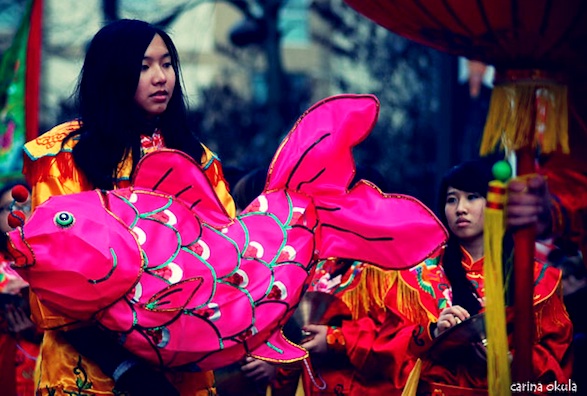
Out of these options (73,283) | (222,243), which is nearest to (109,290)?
(73,283)

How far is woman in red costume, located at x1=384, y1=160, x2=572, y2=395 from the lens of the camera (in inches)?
177

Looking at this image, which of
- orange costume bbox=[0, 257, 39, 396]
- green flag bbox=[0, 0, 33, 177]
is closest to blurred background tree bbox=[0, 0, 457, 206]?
green flag bbox=[0, 0, 33, 177]

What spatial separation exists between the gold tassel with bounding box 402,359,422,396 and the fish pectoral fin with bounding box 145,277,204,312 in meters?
1.41

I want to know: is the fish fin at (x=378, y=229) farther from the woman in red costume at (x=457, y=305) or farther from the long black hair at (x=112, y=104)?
the woman in red costume at (x=457, y=305)

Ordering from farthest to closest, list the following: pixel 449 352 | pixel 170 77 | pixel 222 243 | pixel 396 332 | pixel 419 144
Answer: pixel 419 144
pixel 396 332
pixel 449 352
pixel 170 77
pixel 222 243

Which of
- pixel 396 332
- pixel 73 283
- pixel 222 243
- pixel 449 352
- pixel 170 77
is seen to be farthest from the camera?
pixel 396 332

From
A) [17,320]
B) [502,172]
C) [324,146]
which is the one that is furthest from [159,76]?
[17,320]

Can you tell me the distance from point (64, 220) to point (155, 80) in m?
0.67

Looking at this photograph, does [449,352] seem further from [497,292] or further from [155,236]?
[155,236]

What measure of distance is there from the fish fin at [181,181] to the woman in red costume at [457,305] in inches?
49.5

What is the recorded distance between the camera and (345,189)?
374 centimetres

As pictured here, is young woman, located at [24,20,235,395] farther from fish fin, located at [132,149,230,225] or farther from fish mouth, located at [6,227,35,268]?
fish mouth, located at [6,227,35,268]

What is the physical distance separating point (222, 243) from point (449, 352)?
4.38 feet

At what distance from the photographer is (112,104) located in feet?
12.3
